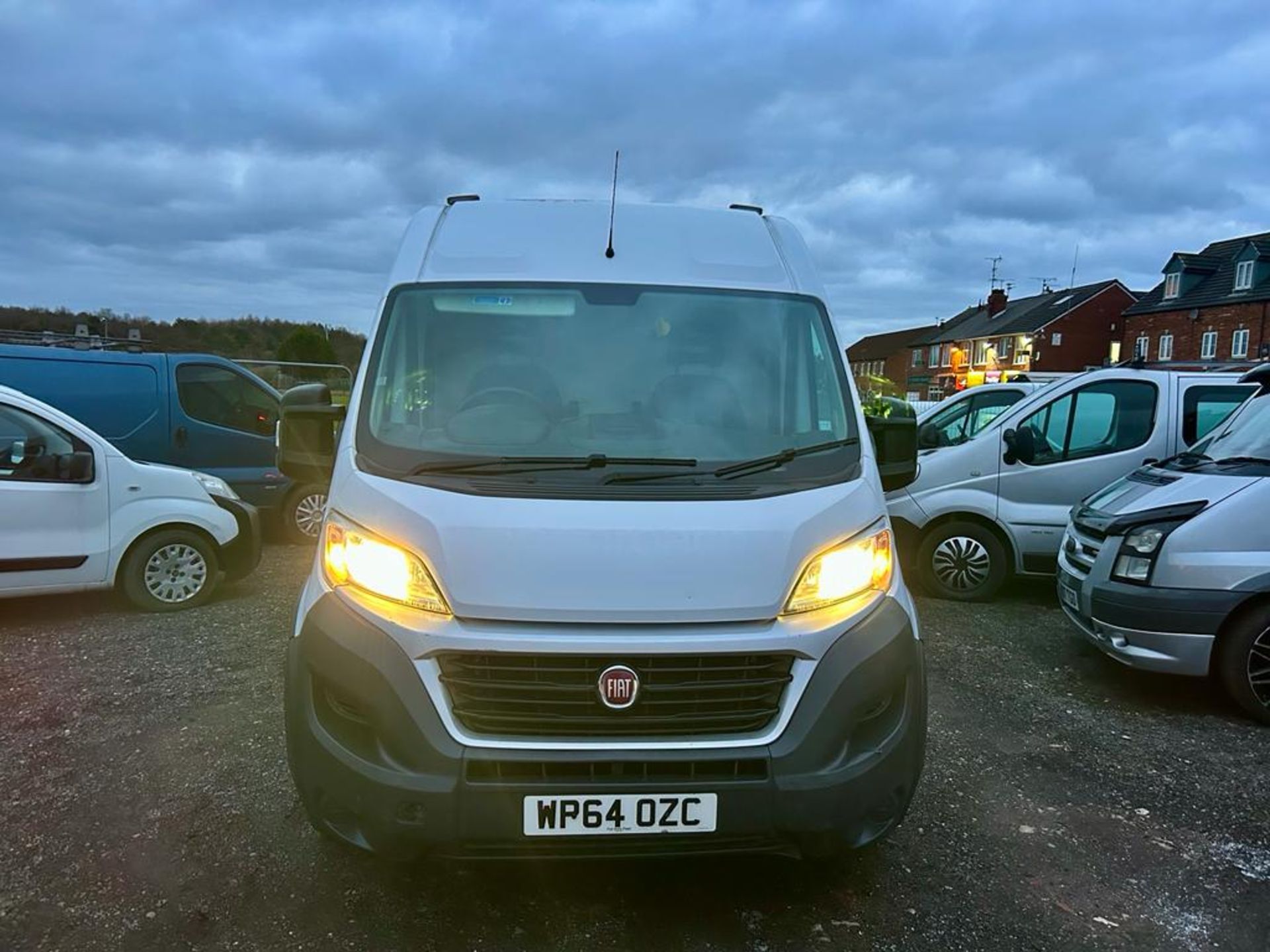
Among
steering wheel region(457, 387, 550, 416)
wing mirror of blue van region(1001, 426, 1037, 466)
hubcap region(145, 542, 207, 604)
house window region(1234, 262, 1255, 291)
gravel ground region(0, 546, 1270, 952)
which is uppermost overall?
house window region(1234, 262, 1255, 291)

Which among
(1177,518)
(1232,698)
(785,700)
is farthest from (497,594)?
(1232,698)

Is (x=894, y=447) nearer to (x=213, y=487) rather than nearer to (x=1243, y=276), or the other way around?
(x=213, y=487)

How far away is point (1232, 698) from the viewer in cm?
475

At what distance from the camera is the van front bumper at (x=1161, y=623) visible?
457 cm

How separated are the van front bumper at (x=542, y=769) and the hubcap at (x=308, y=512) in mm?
7227

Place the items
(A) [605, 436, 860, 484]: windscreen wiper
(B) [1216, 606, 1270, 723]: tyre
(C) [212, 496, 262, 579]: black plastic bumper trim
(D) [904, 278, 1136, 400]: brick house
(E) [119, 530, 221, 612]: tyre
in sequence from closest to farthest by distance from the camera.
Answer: (A) [605, 436, 860, 484]: windscreen wiper
(B) [1216, 606, 1270, 723]: tyre
(E) [119, 530, 221, 612]: tyre
(C) [212, 496, 262, 579]: black plastic bumper trim
(D) [904, 278, 1136, 400]: brick house

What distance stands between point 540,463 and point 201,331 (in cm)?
2391

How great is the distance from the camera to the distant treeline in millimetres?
13140

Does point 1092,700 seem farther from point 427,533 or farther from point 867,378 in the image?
point 867,378

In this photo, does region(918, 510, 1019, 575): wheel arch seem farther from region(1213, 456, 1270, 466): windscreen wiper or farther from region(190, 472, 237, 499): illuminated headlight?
region(190, 472, 237, 499): illuminated headlight

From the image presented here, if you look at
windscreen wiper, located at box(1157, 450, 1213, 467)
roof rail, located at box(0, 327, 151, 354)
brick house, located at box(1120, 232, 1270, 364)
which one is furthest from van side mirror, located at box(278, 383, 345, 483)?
brick house, located at box(1120, 232, 1270, 364)

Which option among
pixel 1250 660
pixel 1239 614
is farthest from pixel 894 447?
pixel 1250 660

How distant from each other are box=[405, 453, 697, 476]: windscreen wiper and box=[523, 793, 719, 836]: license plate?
99cm

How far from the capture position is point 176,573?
21.9 feet
